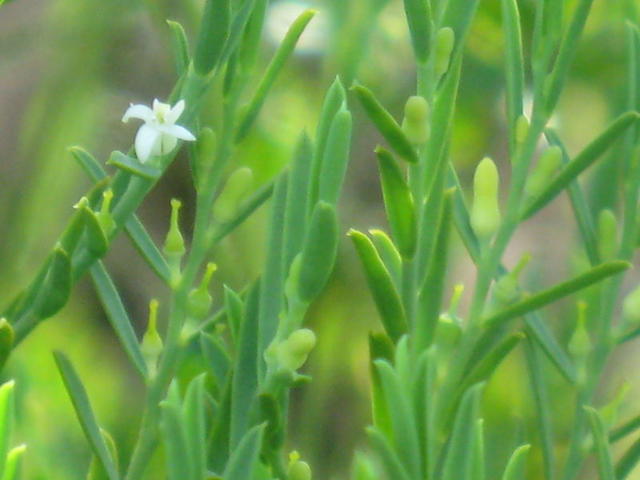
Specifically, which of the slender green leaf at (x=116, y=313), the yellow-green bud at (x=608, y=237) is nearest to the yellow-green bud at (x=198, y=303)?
the slender green leaf at (x=116, y=313)

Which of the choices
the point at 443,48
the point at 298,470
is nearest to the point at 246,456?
the point at 298,470

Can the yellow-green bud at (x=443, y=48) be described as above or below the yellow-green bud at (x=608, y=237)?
above

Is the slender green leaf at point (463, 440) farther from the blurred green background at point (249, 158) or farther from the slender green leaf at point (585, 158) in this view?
the blurred green background at point (249, 158)

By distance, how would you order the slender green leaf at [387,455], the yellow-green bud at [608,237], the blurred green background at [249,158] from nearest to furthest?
the slender green leaf at [387,455], the yellow-green bud at [608,237], the blurred green background at [249,158]

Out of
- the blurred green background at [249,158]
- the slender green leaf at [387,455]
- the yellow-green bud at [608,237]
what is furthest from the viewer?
→ the blurred green background at [249,158]

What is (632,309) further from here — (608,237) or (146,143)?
(146,143)

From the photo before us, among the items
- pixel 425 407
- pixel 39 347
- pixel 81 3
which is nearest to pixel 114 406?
pixel 39 347

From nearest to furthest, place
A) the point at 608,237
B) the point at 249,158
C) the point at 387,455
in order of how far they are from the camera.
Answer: the point at 387,455, the point at 608,237, the point at 249,158
